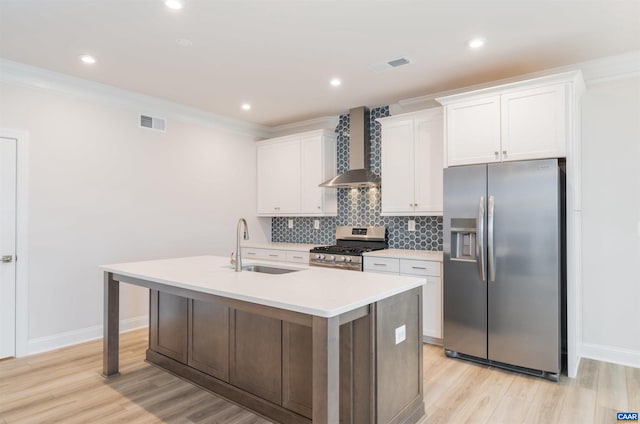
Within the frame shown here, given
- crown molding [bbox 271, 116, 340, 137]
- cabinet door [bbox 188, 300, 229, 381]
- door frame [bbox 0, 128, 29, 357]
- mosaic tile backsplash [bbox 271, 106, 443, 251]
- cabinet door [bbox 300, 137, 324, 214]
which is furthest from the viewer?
crown molding [bbox 271, 116, 340, 137]

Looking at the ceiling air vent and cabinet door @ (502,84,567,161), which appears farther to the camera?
the ceiling air vent

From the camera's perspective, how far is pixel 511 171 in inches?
123

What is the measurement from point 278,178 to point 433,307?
2.89 metres

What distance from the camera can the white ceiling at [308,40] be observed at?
8.18ft

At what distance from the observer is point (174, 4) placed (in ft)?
8.01

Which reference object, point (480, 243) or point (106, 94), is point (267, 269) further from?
point (106, 94)

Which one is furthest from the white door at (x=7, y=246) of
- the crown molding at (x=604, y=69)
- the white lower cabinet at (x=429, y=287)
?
the crown molding at (x=604, y=69)

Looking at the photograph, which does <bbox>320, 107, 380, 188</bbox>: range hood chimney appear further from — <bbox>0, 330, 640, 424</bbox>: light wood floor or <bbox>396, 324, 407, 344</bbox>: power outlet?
<bbox>396, 324, 407, 344</bbox>: power outlet

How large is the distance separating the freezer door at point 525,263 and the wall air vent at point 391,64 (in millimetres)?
1222

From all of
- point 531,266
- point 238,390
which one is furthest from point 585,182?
point 238,390

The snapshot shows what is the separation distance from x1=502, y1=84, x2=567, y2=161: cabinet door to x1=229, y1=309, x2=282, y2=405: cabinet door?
8.09 feet

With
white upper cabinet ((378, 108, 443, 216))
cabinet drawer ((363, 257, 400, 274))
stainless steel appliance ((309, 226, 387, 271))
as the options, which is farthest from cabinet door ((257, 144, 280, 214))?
cabinet drawer ((363, 257, 400, 274))

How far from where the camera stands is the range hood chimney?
15.2 feet

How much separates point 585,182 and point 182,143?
4471mm
